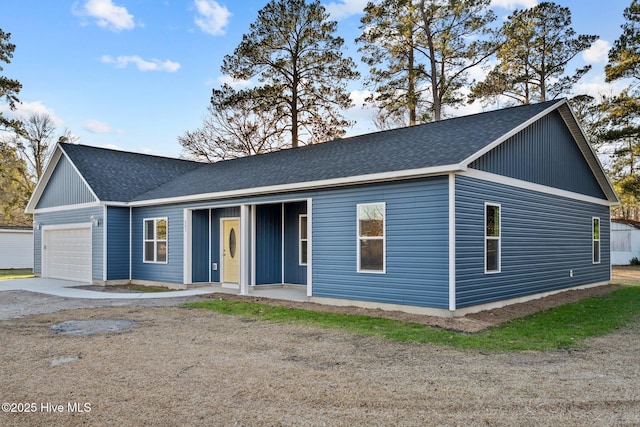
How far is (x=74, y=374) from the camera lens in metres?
5.26

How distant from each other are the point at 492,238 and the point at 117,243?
37.3 ft

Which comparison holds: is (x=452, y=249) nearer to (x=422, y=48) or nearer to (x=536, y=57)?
(x=422, y=48)

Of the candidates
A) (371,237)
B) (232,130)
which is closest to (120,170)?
(232,130)

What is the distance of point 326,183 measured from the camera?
10305 mm

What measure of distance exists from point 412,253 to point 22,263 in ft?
83.8

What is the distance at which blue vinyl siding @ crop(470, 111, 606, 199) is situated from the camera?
10.2m

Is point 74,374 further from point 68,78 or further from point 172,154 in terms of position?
point 172,154

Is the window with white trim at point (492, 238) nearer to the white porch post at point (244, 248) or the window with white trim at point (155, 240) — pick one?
the white porch post at point (244, 248)

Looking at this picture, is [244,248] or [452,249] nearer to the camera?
[452,249]

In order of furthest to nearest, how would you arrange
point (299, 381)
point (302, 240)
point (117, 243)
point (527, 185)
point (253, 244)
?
point (117, 243) → point (302, 240) → point (253, 244) → point (527, 185) → point (299, 381)


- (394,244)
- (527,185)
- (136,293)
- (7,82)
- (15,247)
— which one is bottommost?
(136,293)

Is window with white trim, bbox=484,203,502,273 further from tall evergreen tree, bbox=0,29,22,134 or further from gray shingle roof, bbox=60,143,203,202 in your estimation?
tall evergreen tree, bbox=0,29,22,134

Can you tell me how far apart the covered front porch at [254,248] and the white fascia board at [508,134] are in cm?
549

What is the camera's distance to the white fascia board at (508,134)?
869cm
